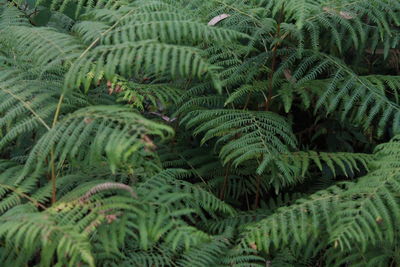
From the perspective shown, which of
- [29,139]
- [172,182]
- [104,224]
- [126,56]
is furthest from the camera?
[29,139]

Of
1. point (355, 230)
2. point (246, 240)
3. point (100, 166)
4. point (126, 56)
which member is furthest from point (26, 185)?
point (355, 230)

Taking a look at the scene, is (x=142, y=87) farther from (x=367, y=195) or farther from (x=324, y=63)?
(x=367, y=195)

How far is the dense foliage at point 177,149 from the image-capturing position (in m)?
1.66

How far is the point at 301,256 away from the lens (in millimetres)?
2336

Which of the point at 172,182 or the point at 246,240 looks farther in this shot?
the point at 172,182

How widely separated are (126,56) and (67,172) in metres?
0.66

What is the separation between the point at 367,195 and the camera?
6.36 feet

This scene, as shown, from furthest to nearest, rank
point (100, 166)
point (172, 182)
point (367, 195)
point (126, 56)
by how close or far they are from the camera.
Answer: point (172, 182)
point (100, 166)
point (367, 195)
point (126, 56)

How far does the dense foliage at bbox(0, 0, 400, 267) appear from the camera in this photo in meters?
1.66

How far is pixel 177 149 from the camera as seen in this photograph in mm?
2684

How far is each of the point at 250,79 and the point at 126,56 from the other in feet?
3.02

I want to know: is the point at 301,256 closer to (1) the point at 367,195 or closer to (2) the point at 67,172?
(1) the point at 367,195

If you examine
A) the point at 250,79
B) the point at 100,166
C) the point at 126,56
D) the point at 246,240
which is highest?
the point at 126,56

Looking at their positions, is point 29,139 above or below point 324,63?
below
